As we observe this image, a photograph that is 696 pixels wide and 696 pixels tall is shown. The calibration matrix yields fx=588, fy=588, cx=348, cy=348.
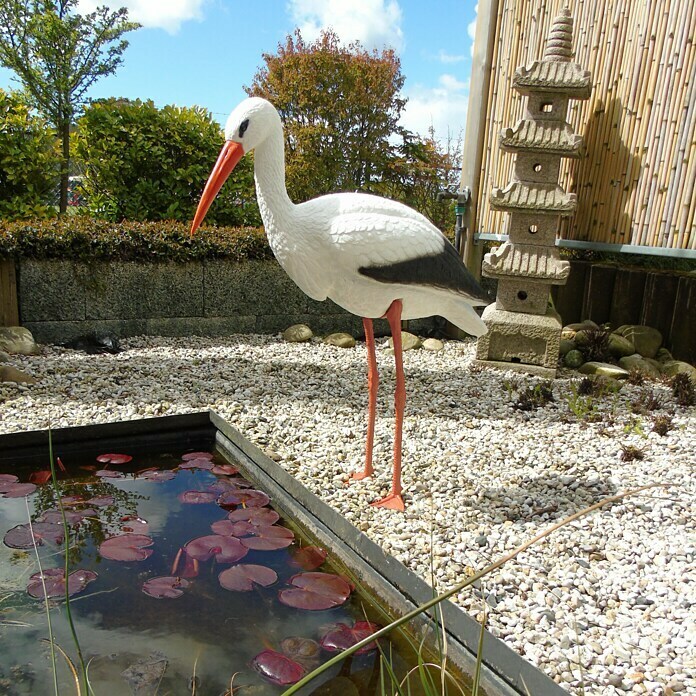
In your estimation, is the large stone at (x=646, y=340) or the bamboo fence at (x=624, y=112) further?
the large stone at (x=646, y=340)

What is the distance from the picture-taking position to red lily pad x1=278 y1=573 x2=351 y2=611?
6.48 ft

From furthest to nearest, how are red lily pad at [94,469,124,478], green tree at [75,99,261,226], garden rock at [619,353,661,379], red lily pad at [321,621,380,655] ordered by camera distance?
green tree at [75,99,261,226] < garden rock at [619,353,661,379] < red lily pad at [94,469,124,478] < red lily pad at [321,621,380,655]

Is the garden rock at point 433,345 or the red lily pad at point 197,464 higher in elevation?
the garden rock at point 433,345

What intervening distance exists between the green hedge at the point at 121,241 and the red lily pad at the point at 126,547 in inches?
121

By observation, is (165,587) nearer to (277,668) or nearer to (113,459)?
(277,668)

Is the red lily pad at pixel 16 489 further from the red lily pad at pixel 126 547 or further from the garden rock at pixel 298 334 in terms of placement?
the garden rock at pixel 298 334

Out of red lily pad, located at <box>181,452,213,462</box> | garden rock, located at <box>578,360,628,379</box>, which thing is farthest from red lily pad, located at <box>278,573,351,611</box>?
garden rock, located at <box>578,360,628,379</box>

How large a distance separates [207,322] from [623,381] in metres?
3.46

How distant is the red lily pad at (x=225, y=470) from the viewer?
9.68 ft

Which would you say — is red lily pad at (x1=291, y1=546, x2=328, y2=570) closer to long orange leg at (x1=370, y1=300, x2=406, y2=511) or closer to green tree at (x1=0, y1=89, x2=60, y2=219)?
long orange leg at (x1=370, y1=300, x2=406, y2=511)

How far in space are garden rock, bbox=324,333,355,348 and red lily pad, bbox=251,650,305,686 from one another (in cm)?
365

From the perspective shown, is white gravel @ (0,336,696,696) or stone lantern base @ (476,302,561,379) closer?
white gravel @ (0,336,696,696)

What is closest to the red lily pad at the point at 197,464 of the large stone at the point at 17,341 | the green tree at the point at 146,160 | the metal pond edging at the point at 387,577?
the metal pond edging at the point at 387,577

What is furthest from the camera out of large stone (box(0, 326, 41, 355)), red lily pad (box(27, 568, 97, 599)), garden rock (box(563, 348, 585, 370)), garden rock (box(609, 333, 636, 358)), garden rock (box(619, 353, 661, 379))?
A: garden rock (box(609, 333, 636, 358))
